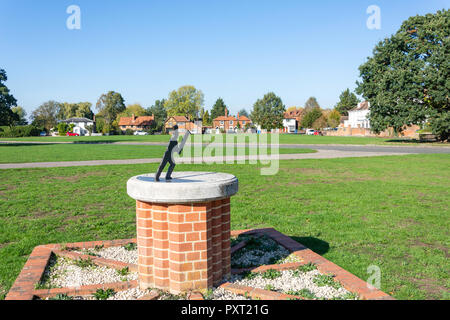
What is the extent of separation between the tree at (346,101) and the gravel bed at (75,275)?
107787 millimetres

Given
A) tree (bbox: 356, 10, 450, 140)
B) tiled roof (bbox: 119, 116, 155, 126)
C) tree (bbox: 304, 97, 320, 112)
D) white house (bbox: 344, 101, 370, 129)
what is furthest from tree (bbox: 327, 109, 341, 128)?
tiled roof (bbox: 119, 116, 155, 126)

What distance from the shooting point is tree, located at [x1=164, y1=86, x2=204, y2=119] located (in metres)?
98.3

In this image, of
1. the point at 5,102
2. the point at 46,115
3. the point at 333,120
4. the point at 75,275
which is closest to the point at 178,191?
the point at 75,275

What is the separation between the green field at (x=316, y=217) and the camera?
15.1 ft

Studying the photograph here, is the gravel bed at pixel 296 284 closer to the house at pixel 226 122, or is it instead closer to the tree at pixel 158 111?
the house at pixel 226 122

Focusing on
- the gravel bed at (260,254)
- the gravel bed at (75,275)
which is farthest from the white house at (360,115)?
the gravel bed at (75,275)

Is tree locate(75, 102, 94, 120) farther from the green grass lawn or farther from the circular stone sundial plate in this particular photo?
the circular stone sundial plate

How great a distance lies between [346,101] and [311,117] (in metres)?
18.7

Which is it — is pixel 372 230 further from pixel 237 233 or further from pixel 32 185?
pixel 32 185

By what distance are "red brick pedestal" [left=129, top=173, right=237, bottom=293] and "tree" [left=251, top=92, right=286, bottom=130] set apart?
9861cm

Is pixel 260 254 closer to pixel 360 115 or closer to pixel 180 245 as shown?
pixel 180 245
